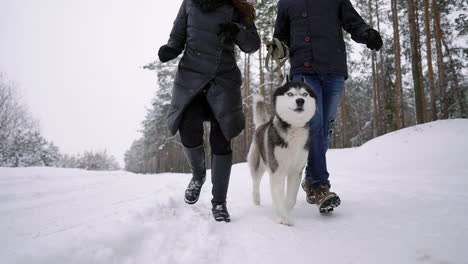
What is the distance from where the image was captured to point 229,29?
2307 mm

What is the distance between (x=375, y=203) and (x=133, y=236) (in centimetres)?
224

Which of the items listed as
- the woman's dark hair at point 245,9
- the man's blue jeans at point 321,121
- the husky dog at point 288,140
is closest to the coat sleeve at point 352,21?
the man's blue jeans at point 321,121

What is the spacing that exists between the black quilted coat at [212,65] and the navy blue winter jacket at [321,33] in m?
0.57

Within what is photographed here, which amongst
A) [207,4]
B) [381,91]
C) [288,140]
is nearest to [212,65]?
[207,4]

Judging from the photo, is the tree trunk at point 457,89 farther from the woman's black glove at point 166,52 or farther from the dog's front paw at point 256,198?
the woman's black glove at point 166,52

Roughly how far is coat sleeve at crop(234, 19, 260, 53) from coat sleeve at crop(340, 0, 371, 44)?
Answer: 1.06 meters

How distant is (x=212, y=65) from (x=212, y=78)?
0.41 ft

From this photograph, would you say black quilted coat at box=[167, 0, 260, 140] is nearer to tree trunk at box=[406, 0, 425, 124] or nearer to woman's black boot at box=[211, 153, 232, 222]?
woman's black boot at box=[211, 153, 232, 222]

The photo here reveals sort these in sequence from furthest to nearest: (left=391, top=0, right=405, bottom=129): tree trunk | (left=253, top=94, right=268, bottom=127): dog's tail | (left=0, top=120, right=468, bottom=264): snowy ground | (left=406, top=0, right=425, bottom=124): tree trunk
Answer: (left=391, top=0, right=405, bottom=129): tree trunk, (left=406, top=0, right=425, bottom=124): tree trunk, (left=253, top=94, right=268, bottom=127): dog's tail, (left=0, top=120, right=468, bottom=264): snowy ground

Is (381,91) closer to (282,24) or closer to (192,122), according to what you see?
(282,24)

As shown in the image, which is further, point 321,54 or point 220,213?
point 321,54

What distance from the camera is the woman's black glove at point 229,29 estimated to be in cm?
230

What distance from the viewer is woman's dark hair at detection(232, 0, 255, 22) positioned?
96.2 inches

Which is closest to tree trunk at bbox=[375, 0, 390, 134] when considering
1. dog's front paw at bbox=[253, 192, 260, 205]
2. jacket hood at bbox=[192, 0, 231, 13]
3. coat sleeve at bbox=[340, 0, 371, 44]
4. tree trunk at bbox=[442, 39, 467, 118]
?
tree trunk at bbox=[442, 39, 467, 118]
